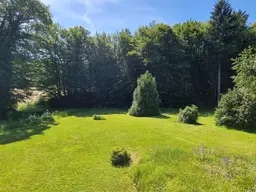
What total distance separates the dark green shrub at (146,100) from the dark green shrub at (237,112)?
5230 mm

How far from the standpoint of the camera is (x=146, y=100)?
15.4 meters

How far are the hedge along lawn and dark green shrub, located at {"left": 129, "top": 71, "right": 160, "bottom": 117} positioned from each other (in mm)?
6417

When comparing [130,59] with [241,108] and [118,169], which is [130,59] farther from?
[118,169]

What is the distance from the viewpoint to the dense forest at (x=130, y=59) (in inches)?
780

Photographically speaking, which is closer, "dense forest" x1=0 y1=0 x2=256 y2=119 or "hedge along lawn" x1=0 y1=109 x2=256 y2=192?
"hedge along lawn" x1=0 y1=109 x2=256 y2=192

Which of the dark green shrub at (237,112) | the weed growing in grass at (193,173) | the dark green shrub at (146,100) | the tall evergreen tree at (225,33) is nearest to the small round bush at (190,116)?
the dark green shrub at (237,112)

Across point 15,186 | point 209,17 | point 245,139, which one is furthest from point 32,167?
point 209,17

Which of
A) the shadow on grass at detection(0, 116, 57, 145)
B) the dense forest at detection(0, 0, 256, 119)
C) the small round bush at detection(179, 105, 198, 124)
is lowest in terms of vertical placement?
the shadow on grass at detection(0, 116, 57, 145)

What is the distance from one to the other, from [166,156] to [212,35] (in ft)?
60.1

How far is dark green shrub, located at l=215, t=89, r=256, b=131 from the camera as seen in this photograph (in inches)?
392

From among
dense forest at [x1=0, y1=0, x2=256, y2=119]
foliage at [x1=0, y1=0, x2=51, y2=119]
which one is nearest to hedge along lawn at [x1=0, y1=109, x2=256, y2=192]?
foliage at [x1=0, y1=0, x2=51, y2=119]

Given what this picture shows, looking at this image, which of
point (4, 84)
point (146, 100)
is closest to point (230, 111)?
point (146, 100)

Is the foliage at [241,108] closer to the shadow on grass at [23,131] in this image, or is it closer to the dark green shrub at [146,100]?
the dark green shrub at [146,100]

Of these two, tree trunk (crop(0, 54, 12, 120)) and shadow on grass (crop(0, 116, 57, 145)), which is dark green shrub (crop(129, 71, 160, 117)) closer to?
shadow on grass (crop(0, 116, 57, 145))
